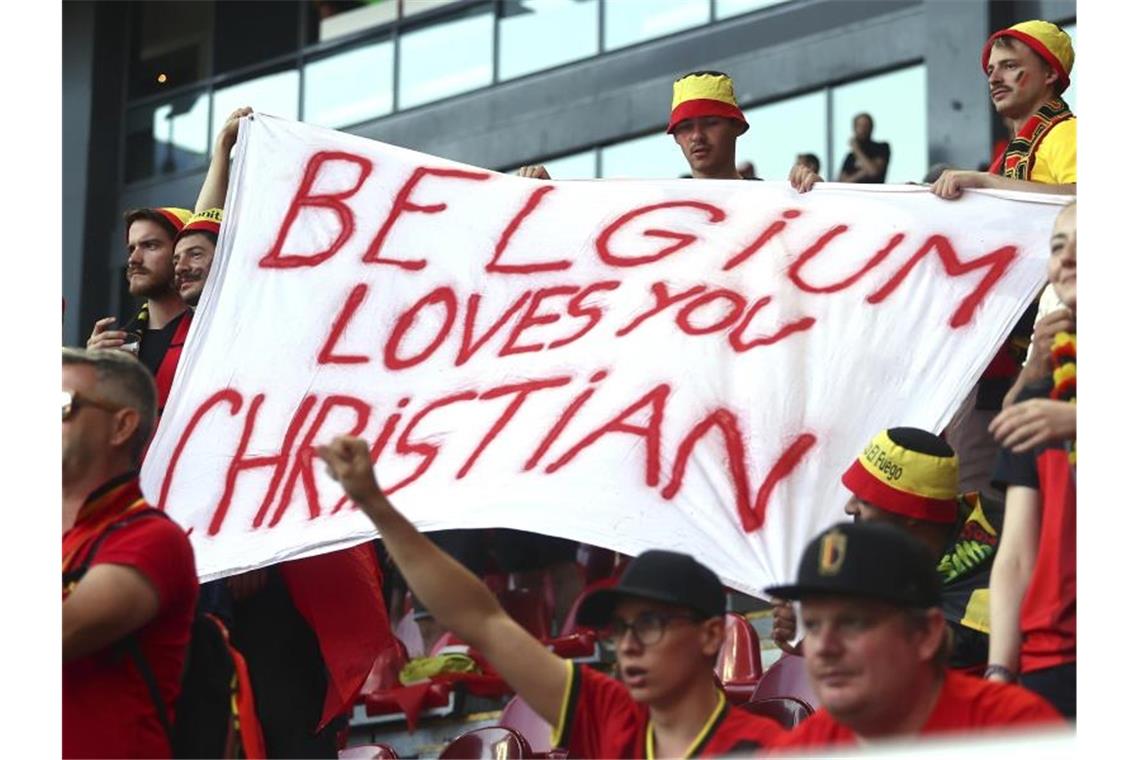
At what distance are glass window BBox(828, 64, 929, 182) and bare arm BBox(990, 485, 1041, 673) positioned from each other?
1058 centimetres

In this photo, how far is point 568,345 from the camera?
6613 millimetres

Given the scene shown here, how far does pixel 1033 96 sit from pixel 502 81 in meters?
12.2

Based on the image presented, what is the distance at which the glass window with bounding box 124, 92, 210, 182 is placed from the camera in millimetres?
21203

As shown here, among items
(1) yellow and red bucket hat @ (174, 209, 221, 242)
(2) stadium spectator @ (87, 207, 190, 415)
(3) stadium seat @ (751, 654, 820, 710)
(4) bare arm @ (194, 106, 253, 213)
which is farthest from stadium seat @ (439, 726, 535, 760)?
(4) bare arm @ (194, 106, 253, 213)

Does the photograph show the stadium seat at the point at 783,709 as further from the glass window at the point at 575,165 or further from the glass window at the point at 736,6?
the glass window at the point at 575,165

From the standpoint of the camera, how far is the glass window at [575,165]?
59.2ft

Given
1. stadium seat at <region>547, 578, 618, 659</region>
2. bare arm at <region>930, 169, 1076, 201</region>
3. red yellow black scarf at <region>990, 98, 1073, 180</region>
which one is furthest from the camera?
stadium seat at <region>547, 578, 618, 659</region>

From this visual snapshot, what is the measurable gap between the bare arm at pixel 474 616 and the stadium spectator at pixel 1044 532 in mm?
964

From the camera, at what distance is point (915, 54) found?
15.8m

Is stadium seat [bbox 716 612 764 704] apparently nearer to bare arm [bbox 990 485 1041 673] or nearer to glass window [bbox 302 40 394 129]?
bare arm [bbox 990 485 1041 673]

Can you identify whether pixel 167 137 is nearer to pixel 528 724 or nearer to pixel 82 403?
pixel 528 724

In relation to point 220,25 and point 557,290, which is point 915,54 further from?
point 557,290

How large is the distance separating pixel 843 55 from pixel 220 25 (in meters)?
7.60
